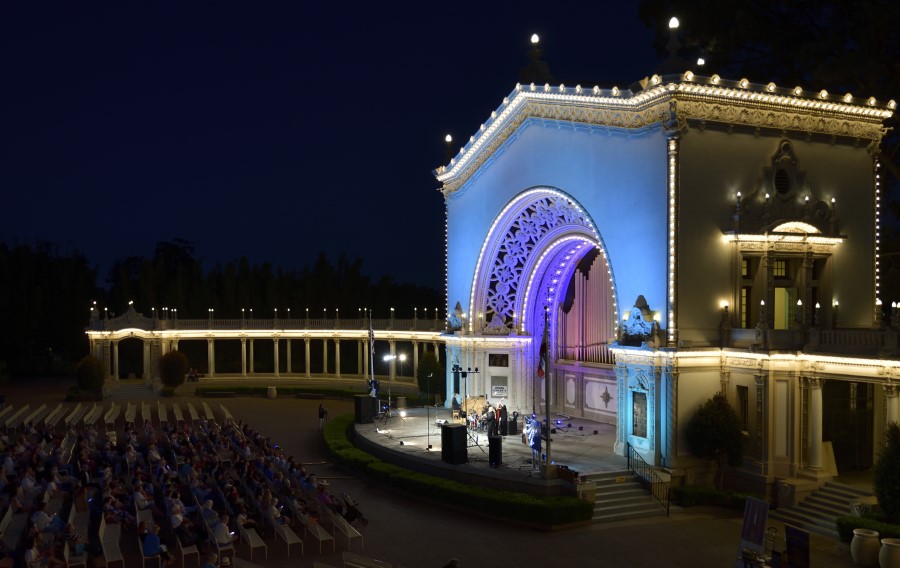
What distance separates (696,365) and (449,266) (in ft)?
58.3

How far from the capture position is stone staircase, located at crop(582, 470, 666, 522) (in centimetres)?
2206

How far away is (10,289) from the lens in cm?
6256

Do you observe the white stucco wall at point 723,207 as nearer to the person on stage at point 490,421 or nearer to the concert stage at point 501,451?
the concert stage at point 501,451

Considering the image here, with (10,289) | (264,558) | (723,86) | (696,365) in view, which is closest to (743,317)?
(696,365)

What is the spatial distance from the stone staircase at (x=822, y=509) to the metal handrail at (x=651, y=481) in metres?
2.96

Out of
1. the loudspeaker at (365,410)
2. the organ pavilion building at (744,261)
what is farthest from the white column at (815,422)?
the loudspeaker at (365,410)

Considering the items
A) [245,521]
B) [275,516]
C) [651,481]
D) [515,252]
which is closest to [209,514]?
[245,521]

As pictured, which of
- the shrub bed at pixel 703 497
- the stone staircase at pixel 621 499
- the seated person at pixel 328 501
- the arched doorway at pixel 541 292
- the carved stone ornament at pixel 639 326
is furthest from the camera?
the arched doorway at pixel 541 292

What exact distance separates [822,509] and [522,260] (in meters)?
17.7

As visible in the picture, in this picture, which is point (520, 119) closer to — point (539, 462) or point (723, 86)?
point (723, 86)

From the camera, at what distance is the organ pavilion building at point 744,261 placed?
23141 millimetres

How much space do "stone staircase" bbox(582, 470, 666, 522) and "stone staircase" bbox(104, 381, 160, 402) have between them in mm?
33124

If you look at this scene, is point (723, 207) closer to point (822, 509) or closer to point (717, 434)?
point (717, 434)

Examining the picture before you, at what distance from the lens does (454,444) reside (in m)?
24.7
